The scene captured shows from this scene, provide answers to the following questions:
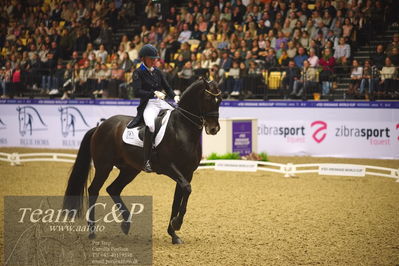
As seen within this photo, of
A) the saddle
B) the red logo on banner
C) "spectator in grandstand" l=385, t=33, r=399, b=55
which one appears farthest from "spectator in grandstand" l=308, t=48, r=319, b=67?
the saddle

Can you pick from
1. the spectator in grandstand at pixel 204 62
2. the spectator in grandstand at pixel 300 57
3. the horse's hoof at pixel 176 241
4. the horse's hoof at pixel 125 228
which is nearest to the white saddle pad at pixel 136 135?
the horse's hoof at pixel 125 228

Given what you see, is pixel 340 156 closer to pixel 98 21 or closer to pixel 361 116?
pixel 361 116

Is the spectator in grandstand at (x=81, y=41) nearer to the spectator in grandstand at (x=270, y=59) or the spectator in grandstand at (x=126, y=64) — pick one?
the spectator in grandstand at (x=126, y=64)

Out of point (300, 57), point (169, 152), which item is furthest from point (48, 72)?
point (169, 152)

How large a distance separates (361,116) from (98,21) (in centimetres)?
1205

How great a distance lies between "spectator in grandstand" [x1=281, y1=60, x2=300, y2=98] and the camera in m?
17.8

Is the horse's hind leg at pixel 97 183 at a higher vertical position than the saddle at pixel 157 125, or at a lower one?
lower

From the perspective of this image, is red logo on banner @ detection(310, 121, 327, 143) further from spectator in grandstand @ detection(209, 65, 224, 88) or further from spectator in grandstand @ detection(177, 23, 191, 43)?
spectator in grandstand @ detection(177, 23, 191, 43)

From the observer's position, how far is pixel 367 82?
16938 millimetres

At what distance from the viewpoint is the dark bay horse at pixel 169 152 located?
788 cm

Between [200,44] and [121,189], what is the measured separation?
12.7m

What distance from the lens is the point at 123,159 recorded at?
8875 mm

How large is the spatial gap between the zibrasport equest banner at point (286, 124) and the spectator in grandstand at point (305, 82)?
374mm

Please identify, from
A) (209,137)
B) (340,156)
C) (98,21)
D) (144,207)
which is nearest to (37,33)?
(98,21)
